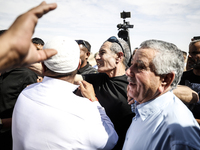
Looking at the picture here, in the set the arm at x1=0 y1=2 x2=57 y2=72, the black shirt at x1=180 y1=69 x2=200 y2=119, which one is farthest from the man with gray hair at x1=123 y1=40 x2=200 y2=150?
the black shirt at x1=180 y1=69 x2=200 y2=119

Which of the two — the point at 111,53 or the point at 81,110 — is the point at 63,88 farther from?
the point at 111,53

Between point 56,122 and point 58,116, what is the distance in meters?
0.05

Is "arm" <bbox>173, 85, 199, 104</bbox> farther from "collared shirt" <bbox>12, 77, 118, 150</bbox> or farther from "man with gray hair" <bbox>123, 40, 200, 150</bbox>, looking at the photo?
"collared shirt" <bbox>12, 77, 118, 150</bbox>

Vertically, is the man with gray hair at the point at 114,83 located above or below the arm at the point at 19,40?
below

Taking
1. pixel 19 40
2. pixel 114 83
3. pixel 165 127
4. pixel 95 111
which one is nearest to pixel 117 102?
pixel 114 83

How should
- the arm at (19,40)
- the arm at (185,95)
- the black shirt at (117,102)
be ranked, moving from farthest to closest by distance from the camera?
the black shirt at (117,102)
the arm at (185,95)
the arm at (19,40)

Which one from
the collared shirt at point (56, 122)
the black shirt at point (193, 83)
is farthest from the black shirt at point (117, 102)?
the black shirt at point (193, 83)

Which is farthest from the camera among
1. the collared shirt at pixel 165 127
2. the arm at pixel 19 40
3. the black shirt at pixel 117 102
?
the black shirt at pixel 117 102

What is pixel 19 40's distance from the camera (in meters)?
0.60

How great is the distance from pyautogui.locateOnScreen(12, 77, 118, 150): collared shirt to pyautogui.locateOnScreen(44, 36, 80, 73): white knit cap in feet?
0.42

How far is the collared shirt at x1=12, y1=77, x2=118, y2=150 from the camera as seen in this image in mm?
1180

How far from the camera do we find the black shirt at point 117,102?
2.11 m

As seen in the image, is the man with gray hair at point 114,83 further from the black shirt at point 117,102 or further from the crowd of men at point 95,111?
the crowd of men at point 95,111

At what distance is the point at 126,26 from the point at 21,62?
554 cm
